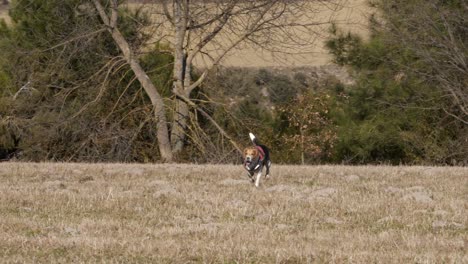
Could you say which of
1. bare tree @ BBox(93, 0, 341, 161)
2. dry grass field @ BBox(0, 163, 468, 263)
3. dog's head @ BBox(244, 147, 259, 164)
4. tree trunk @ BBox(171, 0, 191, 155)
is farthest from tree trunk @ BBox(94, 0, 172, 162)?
dog's head @ BBox(244, 147, 259, 164)

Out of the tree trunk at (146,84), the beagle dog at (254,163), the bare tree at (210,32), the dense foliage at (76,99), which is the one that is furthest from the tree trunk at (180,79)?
the beagle dog at (254,163)

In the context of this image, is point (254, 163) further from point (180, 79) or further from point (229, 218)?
point (180, 79)

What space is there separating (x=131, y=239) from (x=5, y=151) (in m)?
23.5

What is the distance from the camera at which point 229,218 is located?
10.4 metres

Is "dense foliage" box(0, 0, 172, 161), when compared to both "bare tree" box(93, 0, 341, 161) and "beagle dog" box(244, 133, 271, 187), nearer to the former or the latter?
"bare tree" box(93, 0, 341, 161)

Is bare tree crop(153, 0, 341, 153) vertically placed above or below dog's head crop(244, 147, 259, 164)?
above

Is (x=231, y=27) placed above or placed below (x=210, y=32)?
above

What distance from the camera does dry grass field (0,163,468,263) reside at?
796cm

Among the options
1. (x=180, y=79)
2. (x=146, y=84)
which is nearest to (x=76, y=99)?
(x=146, y=84)

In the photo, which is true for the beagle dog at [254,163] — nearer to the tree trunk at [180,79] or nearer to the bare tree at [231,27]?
the bare tree at [231,27]

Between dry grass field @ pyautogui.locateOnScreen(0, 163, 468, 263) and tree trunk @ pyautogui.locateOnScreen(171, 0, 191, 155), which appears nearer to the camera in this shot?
dry grass field @ pyautogui.locateOnScreen(0, 163, 468, 263)

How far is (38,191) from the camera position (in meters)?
12.8

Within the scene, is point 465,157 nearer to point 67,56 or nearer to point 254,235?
point 67,56

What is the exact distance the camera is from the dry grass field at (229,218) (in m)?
7.96
